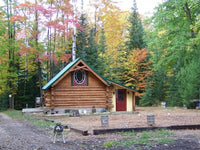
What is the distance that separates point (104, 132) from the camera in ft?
34.7

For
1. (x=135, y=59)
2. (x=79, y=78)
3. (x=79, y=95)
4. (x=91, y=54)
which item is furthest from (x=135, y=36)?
(x=79, y=95)

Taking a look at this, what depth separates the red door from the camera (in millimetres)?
Result: 25281

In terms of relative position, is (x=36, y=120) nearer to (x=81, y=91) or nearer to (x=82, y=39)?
(x=81, y=91)

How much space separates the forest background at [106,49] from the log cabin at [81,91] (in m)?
7.14

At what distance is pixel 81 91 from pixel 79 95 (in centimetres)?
42

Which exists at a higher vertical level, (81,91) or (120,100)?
(81,91)

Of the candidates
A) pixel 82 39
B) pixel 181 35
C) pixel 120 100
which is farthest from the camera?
pixel 82 39

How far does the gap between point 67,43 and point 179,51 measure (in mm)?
13719

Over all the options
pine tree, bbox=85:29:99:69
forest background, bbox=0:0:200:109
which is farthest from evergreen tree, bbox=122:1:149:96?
pine tree, bbox=85:29:99:69

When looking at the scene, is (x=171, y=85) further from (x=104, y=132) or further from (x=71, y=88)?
(x=104, y=132)

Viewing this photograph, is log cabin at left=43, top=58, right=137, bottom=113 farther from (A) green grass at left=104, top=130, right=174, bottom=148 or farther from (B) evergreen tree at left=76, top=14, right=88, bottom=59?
(A) green grass at left=104, top=130, right=174, bottom=148

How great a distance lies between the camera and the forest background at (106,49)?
2650 cm

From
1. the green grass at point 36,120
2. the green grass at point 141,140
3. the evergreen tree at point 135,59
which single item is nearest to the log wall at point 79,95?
the green grass at point 36,120

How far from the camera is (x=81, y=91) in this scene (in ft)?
77.7
